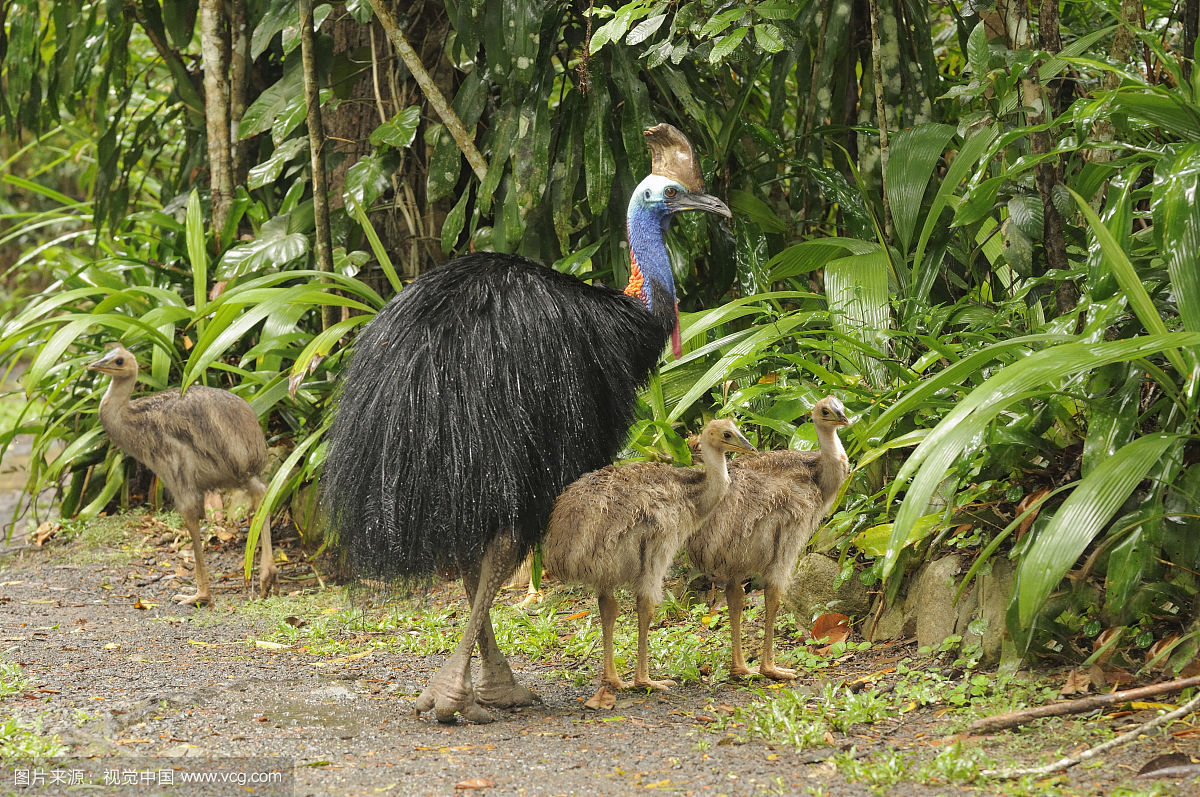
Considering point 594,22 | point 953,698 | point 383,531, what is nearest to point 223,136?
point 594,22

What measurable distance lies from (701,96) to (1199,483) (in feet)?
10.6

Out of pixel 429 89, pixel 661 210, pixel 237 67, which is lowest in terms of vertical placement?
pixel 661 210

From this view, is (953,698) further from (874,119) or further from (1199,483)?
(874,119)

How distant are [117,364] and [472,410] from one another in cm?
263

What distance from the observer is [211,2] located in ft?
20.1

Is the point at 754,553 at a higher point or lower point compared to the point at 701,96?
lower

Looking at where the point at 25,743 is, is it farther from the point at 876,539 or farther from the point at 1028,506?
the point at 1028,506

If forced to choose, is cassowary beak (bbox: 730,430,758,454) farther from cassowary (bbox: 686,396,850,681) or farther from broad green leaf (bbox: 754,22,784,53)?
broad green leaf (bbox: 754,22,784,53)

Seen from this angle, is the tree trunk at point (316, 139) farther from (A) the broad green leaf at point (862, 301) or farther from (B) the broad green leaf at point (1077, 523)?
(B) the broad green leaf at point (1077, 523)

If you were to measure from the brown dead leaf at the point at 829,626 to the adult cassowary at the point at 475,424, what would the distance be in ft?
3.13

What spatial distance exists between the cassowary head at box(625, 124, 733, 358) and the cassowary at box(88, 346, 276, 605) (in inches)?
84.4

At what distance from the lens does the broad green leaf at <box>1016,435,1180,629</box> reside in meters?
2.66

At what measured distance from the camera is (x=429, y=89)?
527 cm

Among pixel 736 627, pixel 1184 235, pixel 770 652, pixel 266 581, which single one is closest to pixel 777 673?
pixel 770 652
